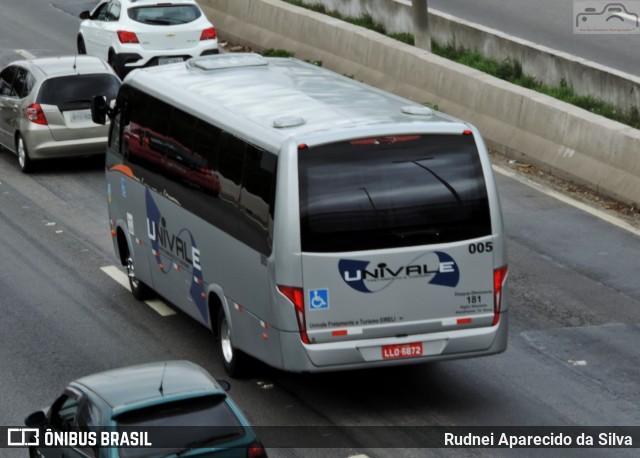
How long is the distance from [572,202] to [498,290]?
7.78 meters

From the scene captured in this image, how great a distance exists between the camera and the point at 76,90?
24094mm

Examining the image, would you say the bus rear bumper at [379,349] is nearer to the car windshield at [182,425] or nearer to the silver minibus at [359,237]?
the silver minibus at [359,237]

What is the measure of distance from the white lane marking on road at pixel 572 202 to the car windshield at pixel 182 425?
34.2ft

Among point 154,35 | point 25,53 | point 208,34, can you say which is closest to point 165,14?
point 154,35

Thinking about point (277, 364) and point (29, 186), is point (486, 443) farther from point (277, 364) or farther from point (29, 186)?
point (29, 186)

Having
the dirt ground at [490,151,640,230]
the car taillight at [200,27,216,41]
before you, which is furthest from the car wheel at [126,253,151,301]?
the car taillight at [200,27,216,41]

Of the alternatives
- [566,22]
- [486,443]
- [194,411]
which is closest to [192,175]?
[486,443]

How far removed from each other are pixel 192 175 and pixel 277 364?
2.72m

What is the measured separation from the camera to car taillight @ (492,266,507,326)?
1316cm

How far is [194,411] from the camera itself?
32.9 feet

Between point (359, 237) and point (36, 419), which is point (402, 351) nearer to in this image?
point (359, 237)

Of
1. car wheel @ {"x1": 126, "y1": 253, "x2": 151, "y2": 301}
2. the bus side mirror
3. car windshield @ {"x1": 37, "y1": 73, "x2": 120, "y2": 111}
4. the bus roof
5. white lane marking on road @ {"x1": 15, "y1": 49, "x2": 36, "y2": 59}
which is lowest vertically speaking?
white lane marking on road @ {"x1": 15, "y1": 49, "x2": 36, "y2": 59}

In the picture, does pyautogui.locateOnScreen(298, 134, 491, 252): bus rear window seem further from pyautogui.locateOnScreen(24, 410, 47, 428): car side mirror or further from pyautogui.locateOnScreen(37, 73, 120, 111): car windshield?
pyautogui.locateOnScreen(37, 73, 120, 111): car windshield

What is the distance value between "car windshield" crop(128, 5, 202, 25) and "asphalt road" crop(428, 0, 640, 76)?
6502 mm
